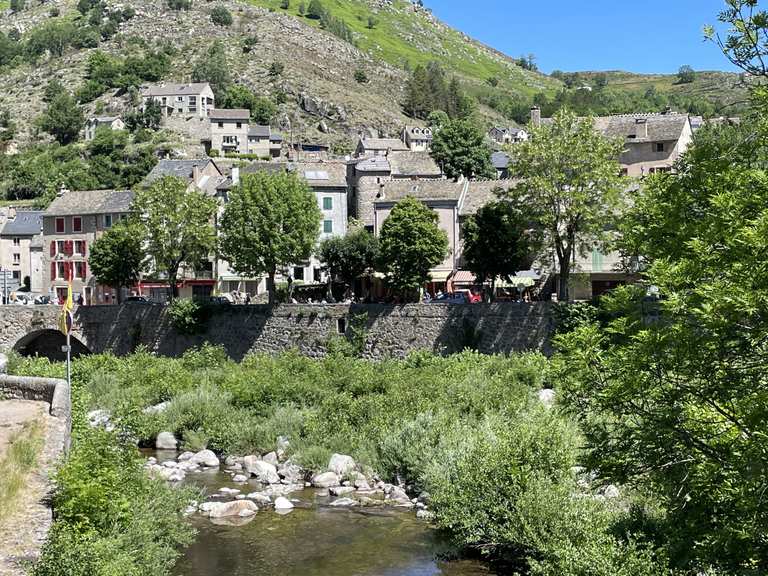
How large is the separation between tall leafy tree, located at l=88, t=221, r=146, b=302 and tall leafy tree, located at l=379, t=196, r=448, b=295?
1652cm

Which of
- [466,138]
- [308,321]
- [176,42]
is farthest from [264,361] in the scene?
[176,42]

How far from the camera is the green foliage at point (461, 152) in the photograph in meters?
97.6

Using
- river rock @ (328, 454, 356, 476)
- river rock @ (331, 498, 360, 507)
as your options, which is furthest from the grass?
river rock @ (328, 454, 356, 476)

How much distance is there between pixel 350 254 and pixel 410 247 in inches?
348

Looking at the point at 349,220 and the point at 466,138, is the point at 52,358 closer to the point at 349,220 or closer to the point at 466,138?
the point at 349,220

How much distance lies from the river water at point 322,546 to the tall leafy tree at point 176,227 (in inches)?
1245

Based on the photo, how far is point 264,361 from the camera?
49094mm

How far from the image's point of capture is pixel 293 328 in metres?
53.8

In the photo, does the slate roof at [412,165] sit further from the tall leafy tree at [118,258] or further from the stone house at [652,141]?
the tall leafy tree at [118,258]

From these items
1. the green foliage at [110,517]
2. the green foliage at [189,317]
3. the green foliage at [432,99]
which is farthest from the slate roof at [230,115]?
the green foliage at [110,517]

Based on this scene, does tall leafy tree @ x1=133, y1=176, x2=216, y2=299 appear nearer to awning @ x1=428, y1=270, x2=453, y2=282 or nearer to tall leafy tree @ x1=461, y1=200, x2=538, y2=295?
awning @ x1=428, y1=270, x2=453, y2=282

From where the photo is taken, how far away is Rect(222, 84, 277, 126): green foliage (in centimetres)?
14788

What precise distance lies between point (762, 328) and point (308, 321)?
134 ft

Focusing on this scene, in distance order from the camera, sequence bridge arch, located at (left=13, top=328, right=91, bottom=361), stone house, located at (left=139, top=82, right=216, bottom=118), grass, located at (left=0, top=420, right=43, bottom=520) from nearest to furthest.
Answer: grass, located at (left=0, top=420, right=43, bottom=520), bridge arch, located at (left=13, top=328, right=91, bottom=361), stone house, located at (left=139, top=82, right=216, bottom=118)
